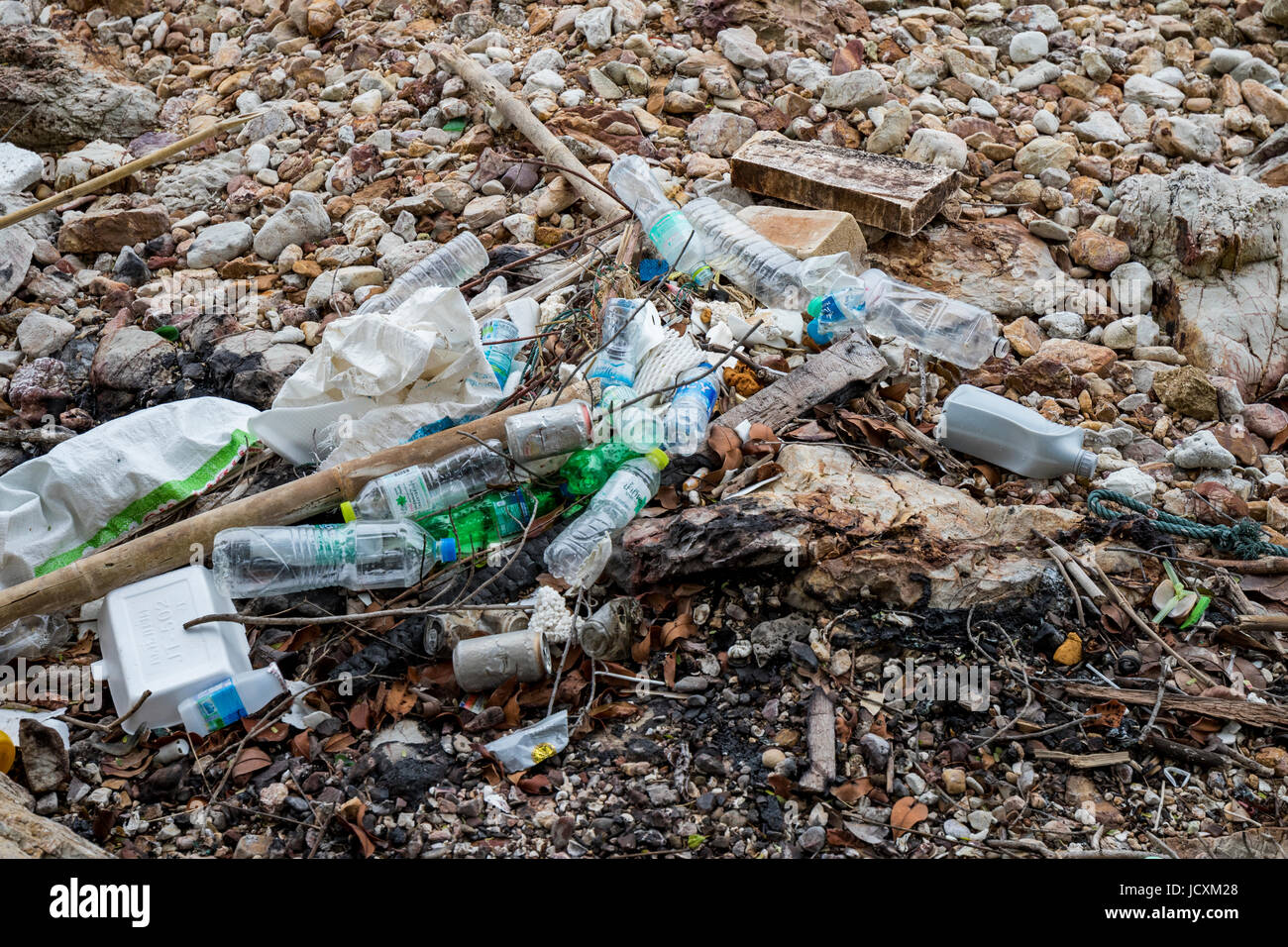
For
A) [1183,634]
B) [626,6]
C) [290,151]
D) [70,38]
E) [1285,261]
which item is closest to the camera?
[1183,634]

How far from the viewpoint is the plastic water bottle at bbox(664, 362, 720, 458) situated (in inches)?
102

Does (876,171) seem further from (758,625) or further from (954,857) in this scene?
(954,857)

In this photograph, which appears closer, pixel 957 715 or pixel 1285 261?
pixel 957 715

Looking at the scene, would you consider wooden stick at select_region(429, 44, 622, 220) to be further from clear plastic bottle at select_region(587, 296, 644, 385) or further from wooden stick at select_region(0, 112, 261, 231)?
wooden stick at select_region(0, 112, 261, 231)

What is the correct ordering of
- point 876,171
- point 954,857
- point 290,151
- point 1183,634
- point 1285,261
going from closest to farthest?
point 954,857
point 1183,634
point 1285,261
point 876,171
point 290,151

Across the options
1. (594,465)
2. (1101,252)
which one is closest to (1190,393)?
(1101,252)

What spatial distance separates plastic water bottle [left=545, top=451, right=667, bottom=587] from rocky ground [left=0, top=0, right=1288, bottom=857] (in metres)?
0.08

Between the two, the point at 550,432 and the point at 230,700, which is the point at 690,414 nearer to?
the point at 550,432

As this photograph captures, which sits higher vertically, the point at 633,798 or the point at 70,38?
the point at 70,38

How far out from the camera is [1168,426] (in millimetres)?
2812

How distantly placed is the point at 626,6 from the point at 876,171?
167 cm

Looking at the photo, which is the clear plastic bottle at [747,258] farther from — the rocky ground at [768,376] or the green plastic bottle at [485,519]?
the green plastic bottle at [485,519]

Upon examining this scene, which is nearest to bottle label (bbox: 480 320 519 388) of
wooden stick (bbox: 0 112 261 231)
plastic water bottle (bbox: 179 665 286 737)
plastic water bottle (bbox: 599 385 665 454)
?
plastic water bottle (bbox: 599 385 665 454)
